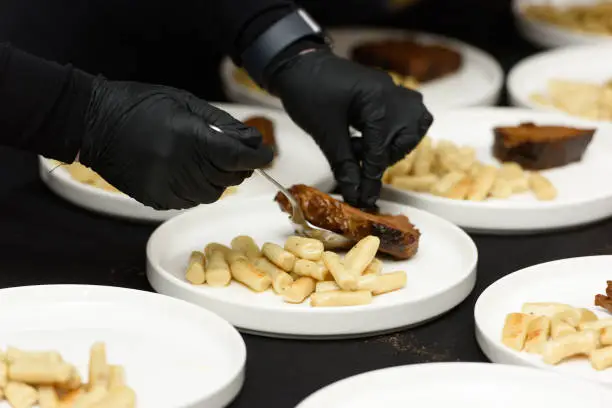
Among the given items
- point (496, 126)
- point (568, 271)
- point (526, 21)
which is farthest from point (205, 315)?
point (526, 21)

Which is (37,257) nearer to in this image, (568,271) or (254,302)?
(254,302)

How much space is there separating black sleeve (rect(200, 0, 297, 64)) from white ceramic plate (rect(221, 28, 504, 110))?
1.05 feet

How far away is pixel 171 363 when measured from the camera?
4.48ft

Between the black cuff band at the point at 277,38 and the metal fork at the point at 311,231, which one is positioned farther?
the black cuff band at the point at 277,38

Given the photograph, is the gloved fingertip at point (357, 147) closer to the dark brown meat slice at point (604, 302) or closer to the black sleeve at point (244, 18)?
the black sleeve at point (244, 18)

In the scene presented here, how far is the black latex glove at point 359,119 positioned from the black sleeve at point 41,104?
0.46 metres

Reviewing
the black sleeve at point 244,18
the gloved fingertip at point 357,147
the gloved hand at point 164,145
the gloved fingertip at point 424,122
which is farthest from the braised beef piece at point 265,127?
the gloved hand at point 164,145

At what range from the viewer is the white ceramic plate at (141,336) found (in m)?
1.31

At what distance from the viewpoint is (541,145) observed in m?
2.03

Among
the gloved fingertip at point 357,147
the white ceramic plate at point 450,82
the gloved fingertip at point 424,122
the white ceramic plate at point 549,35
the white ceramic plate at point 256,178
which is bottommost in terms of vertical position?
the white ceramic plate at point 549,35

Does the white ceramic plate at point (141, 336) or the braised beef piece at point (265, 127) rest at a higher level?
the white ceramic plate at point (141, 336)

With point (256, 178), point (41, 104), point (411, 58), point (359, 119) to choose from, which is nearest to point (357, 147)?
point (359, 119)

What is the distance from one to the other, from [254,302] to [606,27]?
72.9 inches

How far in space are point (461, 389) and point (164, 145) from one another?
0.54 metres
